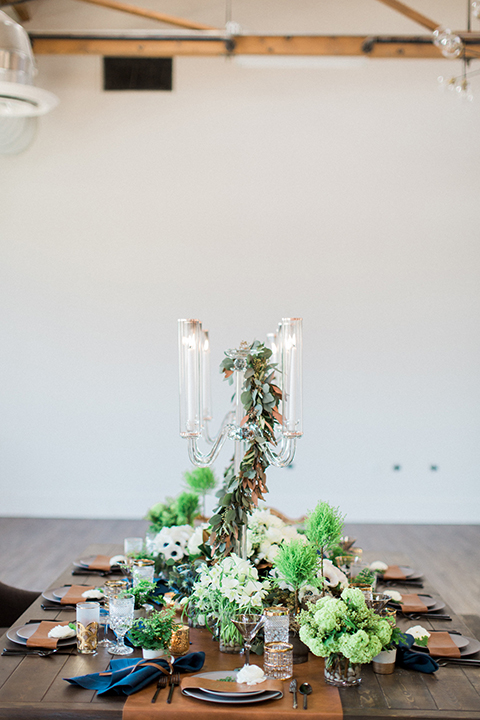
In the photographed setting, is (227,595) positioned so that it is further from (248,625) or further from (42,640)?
(42,640)

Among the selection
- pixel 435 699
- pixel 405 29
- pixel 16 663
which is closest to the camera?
pixel 435 699

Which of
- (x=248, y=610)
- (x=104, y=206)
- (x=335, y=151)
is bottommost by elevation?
(x=248, y=610)

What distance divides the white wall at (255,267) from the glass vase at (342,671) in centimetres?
484

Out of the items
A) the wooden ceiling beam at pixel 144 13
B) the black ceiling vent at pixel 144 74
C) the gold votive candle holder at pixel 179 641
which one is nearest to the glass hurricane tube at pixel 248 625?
the gold votive candle holder at pixel 179 641

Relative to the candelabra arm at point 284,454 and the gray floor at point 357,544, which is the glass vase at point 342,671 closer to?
the candelabra arm at point 284,454

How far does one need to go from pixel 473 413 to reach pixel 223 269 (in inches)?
104

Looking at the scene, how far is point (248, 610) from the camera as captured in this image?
1.88 meters

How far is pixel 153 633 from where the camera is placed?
5.89 feet

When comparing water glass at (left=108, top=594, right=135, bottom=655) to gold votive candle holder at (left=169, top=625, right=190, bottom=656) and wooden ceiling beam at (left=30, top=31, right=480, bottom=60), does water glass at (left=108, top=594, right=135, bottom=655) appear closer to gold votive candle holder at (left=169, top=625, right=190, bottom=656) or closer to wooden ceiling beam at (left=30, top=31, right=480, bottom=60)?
gold votive candle holder at (left=169, top=625, right=190, bottom=656)

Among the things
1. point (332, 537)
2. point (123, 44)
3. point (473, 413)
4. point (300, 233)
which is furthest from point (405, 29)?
point (332, 537)

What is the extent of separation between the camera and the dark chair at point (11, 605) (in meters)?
2.71

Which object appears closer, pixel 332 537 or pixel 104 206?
pixel 332 537

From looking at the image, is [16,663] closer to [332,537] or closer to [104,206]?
[332,537]

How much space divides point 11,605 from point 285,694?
145cm
